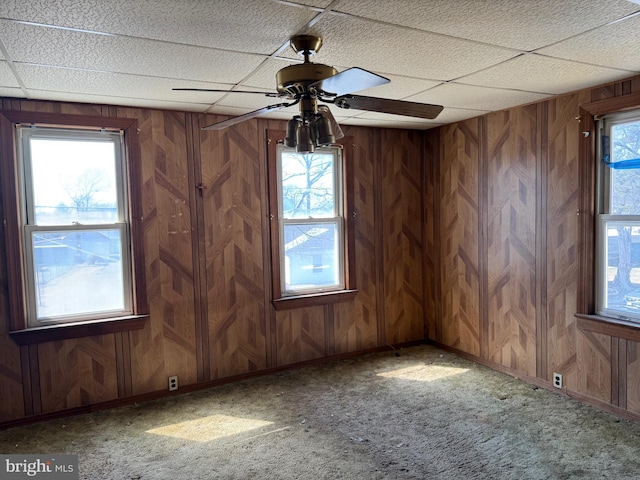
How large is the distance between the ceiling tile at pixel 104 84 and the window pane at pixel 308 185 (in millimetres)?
1195

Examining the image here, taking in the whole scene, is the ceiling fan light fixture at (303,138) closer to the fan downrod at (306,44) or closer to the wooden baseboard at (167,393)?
the fan downrod at (306,44)

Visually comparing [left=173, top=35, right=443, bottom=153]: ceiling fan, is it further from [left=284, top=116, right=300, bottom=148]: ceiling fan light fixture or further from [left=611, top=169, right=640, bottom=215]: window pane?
[left=611, top=169, right=640, bottom=215]: window pane

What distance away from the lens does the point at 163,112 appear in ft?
12.4

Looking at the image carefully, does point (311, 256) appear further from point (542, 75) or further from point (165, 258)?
point (542, 75)

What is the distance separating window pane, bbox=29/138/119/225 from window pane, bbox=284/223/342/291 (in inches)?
64.2

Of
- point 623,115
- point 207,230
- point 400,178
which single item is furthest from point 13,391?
point 623,115

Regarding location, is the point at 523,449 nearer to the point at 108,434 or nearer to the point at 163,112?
the point at 108,434

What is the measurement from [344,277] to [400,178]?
4.21ft

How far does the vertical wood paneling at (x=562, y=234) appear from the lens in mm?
3527

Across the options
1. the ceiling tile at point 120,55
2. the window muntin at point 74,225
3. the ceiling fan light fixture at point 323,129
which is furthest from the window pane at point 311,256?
the ceiling fan light fixture at point 323,129

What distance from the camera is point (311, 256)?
4.54 metres

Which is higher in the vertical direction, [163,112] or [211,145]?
[163,112]

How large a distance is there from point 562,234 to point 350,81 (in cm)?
271

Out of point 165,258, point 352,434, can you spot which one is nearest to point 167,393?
point 165,258
